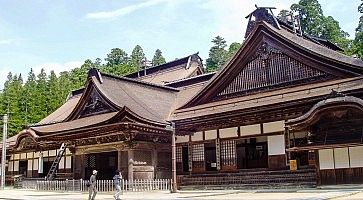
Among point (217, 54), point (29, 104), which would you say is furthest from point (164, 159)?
point (217, 54)

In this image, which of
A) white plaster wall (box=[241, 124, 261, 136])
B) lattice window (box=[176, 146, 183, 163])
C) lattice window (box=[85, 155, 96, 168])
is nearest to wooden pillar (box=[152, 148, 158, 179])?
lattice window (box=[176, 146, 183, 163])

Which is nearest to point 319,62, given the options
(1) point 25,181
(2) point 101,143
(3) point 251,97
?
(3) point 251,97

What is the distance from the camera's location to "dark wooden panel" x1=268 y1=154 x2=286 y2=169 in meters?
20.8

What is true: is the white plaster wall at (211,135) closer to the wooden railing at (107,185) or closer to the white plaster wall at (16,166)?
the wooden railing at (107,185)

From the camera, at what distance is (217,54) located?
9456cm

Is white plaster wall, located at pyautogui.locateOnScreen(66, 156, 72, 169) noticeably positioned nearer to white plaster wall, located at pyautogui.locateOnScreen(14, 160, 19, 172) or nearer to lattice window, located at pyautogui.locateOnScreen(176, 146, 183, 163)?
white plaster wall, located at pyautogui.locateOnScreen(14, 160, 19, 172)

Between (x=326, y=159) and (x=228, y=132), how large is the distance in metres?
6.13

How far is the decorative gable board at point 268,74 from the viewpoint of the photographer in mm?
21562

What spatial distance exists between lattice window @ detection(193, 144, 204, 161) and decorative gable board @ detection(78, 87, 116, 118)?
598 centimetres

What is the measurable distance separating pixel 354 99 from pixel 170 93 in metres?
17.1

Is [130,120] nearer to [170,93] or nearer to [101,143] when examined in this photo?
[101,143]

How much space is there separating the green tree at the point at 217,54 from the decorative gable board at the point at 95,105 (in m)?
59.5

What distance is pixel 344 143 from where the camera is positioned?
17453 mm

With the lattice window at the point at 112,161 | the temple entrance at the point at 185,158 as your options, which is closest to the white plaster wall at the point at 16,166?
the lattice window at the point at 112,161
